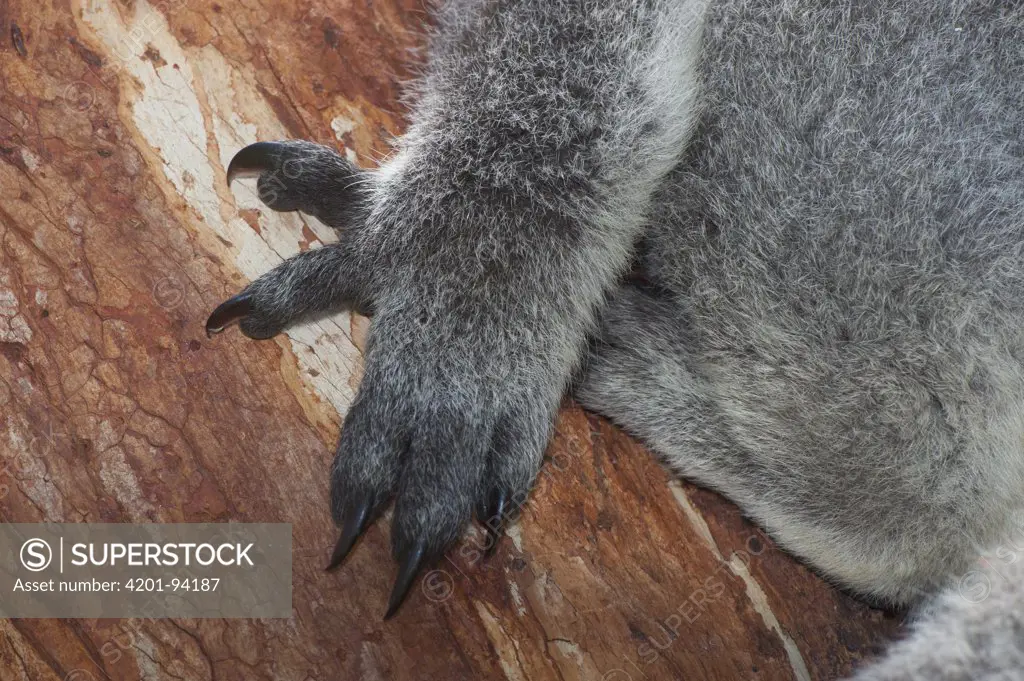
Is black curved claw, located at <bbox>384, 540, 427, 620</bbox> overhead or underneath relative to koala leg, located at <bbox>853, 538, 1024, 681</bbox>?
overhead

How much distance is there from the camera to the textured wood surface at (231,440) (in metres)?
1.87

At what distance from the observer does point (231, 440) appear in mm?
1950

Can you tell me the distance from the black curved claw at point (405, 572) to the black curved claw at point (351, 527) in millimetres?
112

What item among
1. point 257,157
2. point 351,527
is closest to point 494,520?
point 351,527

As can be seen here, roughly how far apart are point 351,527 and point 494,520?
321 mm

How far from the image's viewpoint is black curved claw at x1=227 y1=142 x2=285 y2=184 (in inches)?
81.5

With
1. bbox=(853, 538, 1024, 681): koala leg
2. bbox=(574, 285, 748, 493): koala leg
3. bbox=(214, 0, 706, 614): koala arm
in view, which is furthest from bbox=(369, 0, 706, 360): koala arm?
bbox=(853, 538, 1024, 681): koala leg

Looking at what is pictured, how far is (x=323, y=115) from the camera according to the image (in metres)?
2.24

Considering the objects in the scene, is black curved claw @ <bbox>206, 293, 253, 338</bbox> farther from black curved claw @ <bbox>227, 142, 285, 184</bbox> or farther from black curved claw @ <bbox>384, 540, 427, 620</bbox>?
black curved claw @ <bbox>384, 540, 427, 620</bbox>

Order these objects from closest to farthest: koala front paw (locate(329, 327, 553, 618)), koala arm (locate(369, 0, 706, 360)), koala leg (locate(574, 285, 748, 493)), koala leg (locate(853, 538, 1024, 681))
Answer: koala leg (locate(853, 538, 1024, 681))
koala front paw (locate(329, 327, 553, 618))
koala arm (locate(369, 0, 706, 360))
koala leg (locate(574, 285, 748, 493))

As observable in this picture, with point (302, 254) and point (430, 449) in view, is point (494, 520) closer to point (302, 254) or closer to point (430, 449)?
point (430, 449)

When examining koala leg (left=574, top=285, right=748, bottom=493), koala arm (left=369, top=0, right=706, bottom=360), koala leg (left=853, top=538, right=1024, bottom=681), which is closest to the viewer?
koala leg (left=853, top=538, right=1024, bottom=681)

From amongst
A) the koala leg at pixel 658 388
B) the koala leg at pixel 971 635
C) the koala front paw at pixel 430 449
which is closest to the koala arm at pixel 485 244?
the koala front paw at pixel 430 449

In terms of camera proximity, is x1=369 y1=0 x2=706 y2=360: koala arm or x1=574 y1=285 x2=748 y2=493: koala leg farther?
x1=574 y1=285 x2=748 y2=493: koala leg
